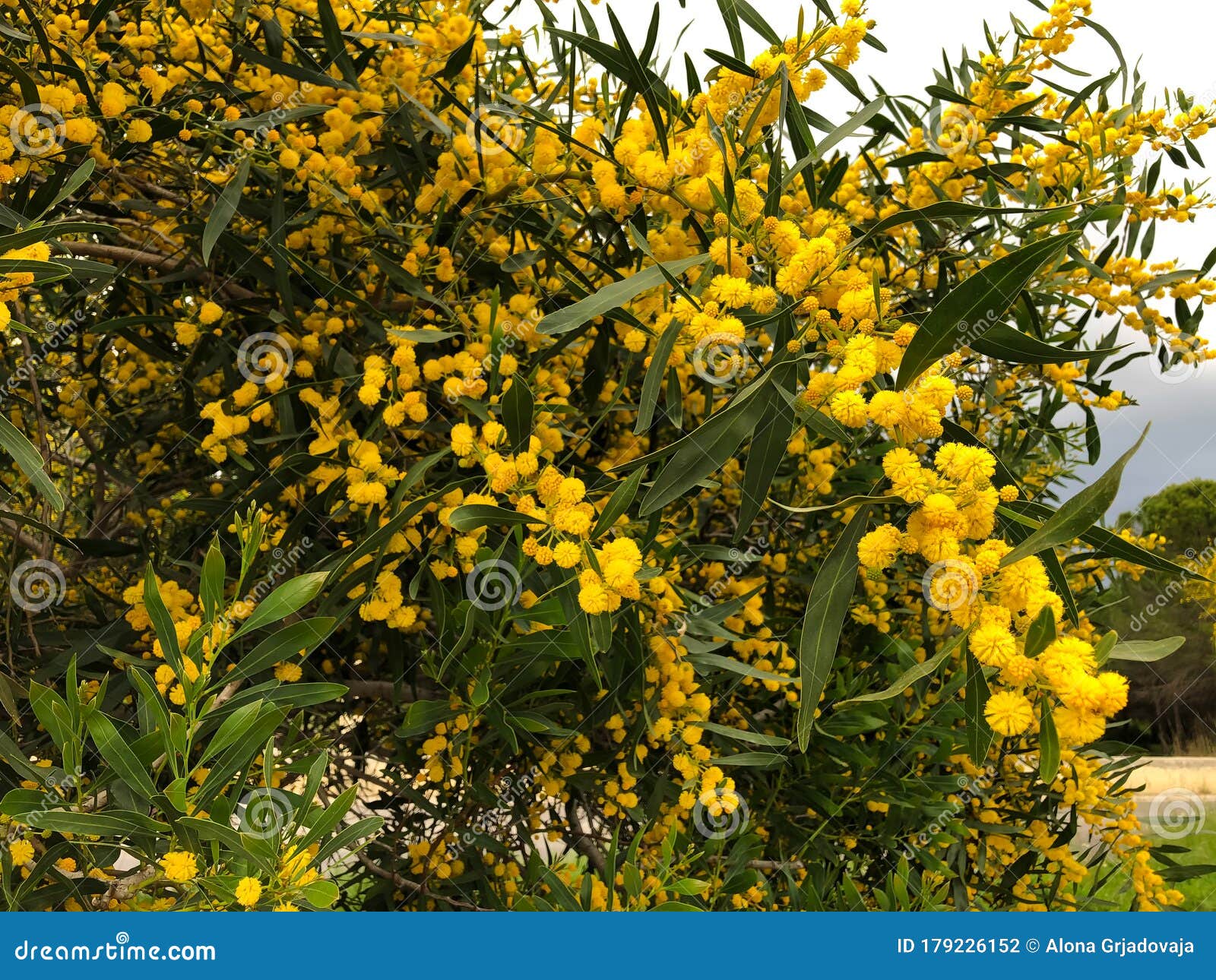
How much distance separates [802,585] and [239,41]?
1.42 m

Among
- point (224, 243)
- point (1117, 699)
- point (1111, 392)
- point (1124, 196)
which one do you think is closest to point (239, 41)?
point (224, 243)

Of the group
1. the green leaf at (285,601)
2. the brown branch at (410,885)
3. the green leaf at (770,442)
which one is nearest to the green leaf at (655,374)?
the green leaf at (770,442)

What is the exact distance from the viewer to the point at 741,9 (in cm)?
104

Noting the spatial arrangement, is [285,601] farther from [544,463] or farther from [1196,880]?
[1196,880]

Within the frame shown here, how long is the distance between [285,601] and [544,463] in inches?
17.0

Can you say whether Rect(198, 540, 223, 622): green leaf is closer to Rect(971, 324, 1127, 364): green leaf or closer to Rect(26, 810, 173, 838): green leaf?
Rect(26, 810, 173, 838): green leaf

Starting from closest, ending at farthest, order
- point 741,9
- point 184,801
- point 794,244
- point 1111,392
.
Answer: point 184,801, point 794,244, point 741,9, point 1111,392

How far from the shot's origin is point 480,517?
86cm

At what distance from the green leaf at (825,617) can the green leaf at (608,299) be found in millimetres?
319

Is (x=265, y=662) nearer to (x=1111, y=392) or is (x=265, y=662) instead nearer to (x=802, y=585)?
(x=802, y=585)

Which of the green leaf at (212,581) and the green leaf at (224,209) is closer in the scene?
the green leaf at (212,581)

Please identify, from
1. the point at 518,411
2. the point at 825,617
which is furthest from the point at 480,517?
the point at 825,617

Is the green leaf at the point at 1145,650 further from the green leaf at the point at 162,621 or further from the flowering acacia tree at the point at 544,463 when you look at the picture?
the green leaf at the point at 162,621

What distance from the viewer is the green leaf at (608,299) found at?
34.1 inches
